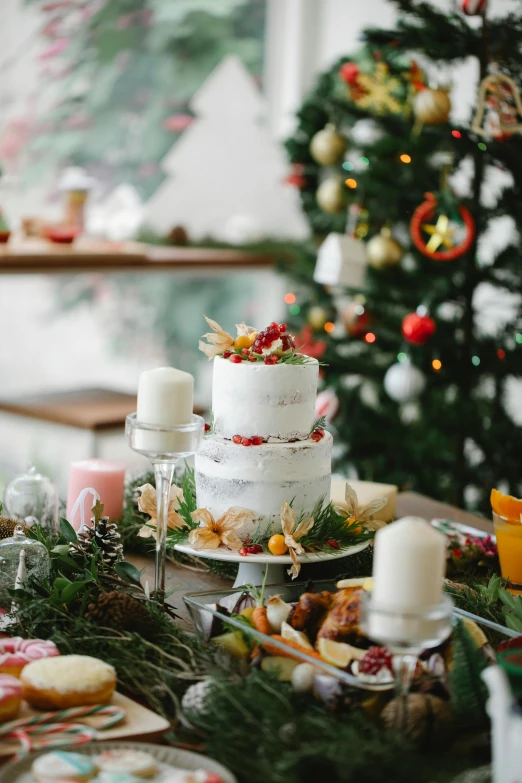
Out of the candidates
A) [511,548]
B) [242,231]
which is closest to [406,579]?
[511,548]

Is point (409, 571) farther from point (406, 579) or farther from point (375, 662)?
point (375, 662)

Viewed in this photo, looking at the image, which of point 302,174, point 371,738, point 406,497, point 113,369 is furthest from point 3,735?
point 113,369

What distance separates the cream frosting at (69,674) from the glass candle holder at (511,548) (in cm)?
64

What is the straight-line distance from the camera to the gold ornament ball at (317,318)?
3084 millimetres

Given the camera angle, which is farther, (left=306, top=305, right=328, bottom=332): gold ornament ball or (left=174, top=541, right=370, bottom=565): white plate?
(left=306, top=305, right=328, bottom=332): gold ornament ball

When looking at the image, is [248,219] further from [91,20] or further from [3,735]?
[3,735]

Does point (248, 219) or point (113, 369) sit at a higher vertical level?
point (248, 219)

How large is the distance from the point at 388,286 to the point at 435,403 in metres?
0.37

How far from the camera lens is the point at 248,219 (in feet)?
13.2

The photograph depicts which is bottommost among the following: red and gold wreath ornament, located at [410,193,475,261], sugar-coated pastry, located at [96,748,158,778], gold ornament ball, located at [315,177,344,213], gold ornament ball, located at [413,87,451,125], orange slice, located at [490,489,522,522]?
sugar-coated pastry, located at [96,748,158,778]

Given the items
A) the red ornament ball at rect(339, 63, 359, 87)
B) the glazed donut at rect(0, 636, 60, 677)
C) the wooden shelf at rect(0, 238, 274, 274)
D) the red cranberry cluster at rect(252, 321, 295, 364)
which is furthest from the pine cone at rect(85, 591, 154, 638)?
the red ornament ball at rect(339, 63, 359, 87)

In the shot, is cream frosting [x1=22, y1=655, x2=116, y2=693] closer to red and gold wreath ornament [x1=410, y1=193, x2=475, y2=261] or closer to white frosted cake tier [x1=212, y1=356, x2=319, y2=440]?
white frosted cake tier [x1=212, y1=356, x2=319, y2=440]

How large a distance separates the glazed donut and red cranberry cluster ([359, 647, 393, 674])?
316 mm

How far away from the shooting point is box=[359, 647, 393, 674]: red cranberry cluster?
3.13ft
